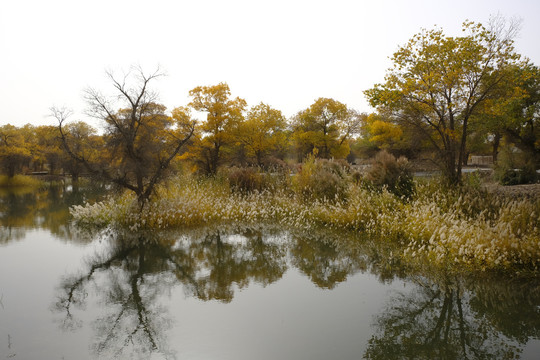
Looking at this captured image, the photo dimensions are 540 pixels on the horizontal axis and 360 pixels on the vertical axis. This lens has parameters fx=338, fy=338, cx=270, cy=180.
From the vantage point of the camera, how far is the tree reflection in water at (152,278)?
15.5ft

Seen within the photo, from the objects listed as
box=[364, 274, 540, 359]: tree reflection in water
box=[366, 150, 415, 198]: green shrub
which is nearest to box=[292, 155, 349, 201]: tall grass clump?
box=[366, 150, 415, 198]: green shrub

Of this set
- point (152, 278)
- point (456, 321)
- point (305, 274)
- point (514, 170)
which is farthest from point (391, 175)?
point (514, 170)

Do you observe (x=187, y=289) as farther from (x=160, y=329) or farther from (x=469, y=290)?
Result: (x=469, y=290)

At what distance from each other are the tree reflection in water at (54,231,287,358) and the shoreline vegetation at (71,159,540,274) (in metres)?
1.47

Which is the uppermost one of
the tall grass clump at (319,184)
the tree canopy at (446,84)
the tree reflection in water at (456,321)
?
the tree canopy at (446,84)

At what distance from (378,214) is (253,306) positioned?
522 cm

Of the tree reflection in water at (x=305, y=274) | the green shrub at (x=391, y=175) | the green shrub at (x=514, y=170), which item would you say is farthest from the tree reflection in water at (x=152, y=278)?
the green shrub at (x=514, y=170)

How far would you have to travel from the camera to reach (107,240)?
10.0m

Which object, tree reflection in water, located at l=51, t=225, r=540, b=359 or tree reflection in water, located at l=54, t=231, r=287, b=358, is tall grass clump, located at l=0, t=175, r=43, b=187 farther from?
tree reflection in water, located at l=51, t=225, r=540, b=359

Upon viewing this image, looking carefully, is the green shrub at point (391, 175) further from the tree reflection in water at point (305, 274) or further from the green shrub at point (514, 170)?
the green shrub at point (514, 170)

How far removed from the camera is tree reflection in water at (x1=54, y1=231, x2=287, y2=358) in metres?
4.72

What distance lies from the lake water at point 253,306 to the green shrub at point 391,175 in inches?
158

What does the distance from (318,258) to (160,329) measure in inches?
170

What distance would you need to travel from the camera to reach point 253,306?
553 cm
